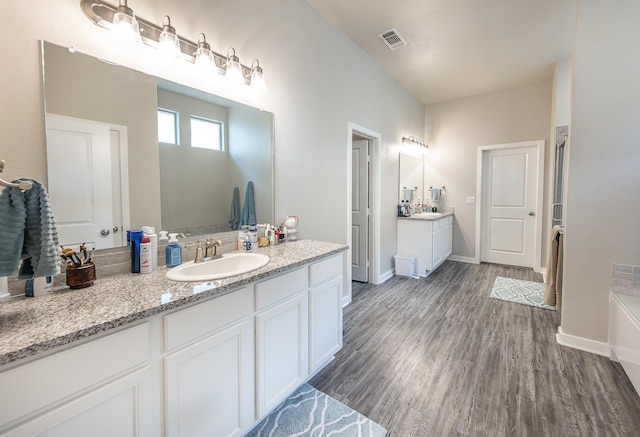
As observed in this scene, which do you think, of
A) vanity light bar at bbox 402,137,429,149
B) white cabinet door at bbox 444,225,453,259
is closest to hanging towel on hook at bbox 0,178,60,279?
vanity light bar at bbox 402,137,429,149

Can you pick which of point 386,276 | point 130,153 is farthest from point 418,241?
point 130,153

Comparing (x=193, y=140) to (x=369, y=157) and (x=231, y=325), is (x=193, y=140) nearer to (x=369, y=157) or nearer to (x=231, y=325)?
(x=231, y=325)

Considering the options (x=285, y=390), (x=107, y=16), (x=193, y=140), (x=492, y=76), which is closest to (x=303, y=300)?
(x=285, y=390)

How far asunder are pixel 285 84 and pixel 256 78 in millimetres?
440

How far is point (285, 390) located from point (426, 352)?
4.11 feet

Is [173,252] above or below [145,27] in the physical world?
below

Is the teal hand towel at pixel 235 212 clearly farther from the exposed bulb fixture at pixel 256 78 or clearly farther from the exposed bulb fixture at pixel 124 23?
the exposed bulb fixture at pixel 124 23

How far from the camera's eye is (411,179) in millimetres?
4918

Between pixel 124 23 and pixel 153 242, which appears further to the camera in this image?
pixel 153 242

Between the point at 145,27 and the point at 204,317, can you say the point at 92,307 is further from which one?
the point at 145,27

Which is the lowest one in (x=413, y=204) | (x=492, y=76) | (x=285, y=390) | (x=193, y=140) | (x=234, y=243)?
(x=285, y=390)

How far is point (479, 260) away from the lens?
5.06 metres

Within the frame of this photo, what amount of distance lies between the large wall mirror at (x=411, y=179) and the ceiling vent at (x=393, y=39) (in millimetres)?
1654

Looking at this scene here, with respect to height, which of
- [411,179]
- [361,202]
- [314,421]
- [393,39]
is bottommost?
[314,421]
